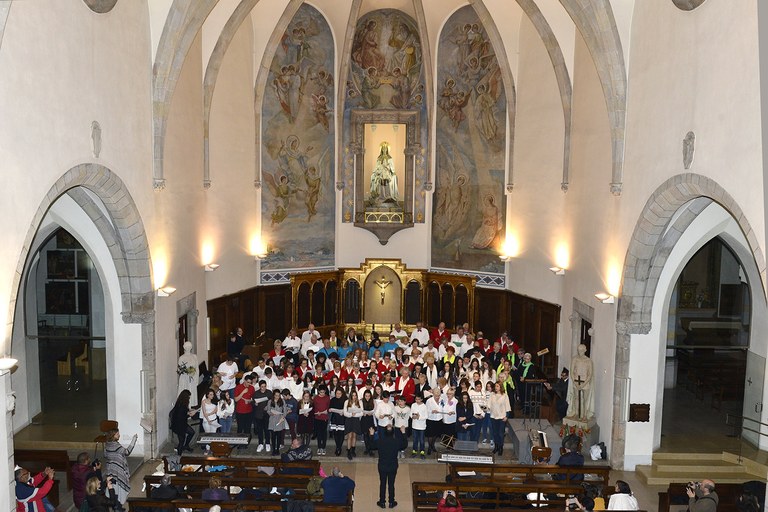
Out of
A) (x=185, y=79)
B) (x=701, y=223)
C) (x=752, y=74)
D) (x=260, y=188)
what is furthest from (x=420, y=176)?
(x=752, y=74)

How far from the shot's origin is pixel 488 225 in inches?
968

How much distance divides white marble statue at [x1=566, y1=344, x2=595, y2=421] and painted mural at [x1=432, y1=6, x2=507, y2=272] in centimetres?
753

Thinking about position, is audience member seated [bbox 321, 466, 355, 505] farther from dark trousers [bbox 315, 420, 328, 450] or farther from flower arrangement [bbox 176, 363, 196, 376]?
flower arrangement [bbox 176, 363, 196, 376]

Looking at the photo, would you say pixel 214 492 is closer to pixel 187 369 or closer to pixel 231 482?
pixel 231 482

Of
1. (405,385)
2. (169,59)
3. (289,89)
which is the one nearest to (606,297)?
(405,385)

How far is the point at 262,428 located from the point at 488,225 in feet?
37.6

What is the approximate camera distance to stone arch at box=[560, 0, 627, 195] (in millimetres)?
15766

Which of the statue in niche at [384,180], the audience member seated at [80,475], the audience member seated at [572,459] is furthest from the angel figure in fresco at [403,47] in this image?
the audience member seated at [80,475]

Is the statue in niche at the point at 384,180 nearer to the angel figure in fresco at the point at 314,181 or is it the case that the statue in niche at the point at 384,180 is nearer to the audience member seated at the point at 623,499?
the angel figure in fresco at the point at 314,181

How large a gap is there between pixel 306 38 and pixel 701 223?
14.7m

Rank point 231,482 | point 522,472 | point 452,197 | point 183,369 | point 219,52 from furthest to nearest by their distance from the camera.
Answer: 1. point 452,197
2. point 219,52
3. point 183,369
4. point 522,472
5. point 231,482

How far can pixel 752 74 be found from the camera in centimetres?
1100

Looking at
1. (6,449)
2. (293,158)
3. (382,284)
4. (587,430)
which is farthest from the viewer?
(382,284)


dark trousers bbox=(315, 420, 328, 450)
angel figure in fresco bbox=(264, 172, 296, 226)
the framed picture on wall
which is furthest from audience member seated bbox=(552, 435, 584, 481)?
the framed picture on wall
